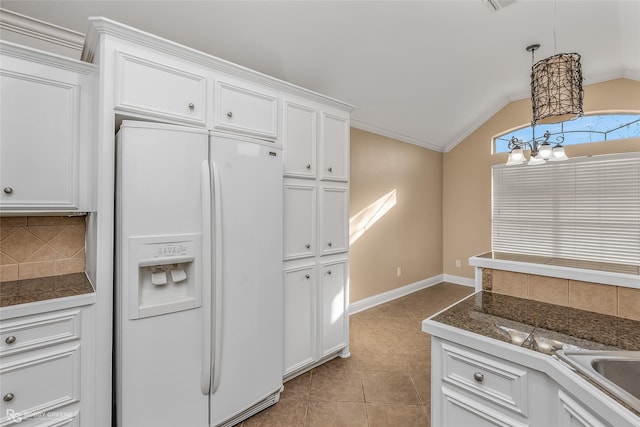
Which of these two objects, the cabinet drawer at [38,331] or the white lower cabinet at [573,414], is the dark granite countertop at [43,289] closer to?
the cabinet drawer at [38,331]

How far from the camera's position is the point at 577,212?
72.2 inches

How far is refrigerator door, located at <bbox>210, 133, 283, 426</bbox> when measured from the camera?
68.6 inches

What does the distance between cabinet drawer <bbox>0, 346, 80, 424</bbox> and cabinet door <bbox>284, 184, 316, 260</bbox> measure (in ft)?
4.28

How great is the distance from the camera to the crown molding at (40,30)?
5.90 feet

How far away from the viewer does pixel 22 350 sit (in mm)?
1341

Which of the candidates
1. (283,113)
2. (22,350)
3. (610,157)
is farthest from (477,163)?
(22,350)

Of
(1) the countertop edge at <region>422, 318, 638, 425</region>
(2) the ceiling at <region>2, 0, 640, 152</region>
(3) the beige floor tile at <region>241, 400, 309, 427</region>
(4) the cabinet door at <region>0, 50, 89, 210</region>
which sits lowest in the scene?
(3) the beige floor tile at <region>241, 400, 309, 427</region>

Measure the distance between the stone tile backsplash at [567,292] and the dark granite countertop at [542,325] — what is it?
3 cm

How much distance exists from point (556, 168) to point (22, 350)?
120 inches

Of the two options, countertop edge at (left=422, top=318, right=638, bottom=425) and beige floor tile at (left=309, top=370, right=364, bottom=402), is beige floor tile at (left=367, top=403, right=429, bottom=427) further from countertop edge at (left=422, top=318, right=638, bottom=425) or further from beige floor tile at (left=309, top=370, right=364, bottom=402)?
countertop edge at (left=422, top=318, right=638, bottom=425)

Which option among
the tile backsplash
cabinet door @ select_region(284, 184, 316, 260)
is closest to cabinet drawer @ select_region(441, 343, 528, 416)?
cabinet door @ select_region(284, 184, 316, 260)

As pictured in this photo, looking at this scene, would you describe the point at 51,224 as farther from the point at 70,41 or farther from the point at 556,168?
the point at 556,168

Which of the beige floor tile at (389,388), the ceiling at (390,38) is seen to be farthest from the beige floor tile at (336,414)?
the ceiling at (390,38)

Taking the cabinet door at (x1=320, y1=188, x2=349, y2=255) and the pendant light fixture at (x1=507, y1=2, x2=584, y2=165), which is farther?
the cabinet door at (x1=320, y1=188, x2=349, y2=255)
